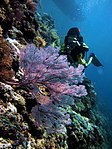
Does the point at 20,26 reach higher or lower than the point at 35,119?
higher

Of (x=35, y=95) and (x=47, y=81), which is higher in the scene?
(x=47, y=81)

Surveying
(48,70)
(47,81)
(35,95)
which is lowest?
(35,95)

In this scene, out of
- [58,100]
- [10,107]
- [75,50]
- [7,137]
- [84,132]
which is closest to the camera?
[7,137]

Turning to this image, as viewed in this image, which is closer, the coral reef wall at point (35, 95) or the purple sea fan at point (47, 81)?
the coral reef wall at point (35, 95)

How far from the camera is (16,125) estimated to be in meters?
2.25

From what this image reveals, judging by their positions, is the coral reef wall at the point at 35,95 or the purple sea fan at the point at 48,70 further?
the purple sea fan at the point at 48,70

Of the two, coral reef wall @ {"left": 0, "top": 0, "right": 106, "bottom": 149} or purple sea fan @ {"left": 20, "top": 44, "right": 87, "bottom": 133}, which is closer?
coral reef wall @ {"left": 0, "top": 0, "right": 106, "bottom": 149}

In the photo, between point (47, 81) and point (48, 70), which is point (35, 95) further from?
point (48, 70)

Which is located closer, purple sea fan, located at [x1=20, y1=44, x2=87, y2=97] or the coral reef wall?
the coral reef wall

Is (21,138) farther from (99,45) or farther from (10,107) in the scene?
(99,45)

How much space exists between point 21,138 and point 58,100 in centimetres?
86

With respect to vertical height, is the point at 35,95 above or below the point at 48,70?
below

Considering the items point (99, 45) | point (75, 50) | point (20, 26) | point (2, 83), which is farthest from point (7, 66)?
point (99, 45)

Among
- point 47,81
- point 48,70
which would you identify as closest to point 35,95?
point 47,81
